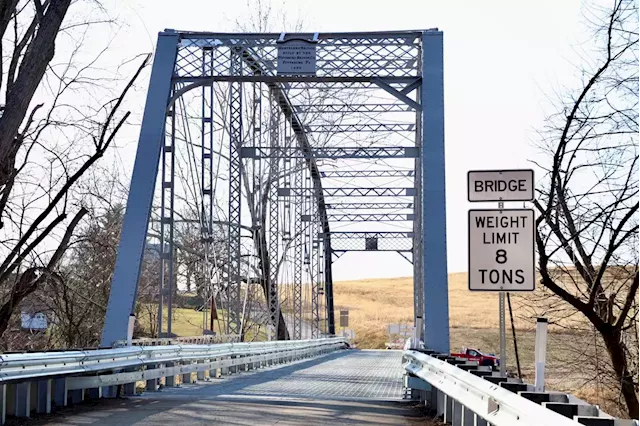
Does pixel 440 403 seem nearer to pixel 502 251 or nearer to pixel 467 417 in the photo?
pixel 467 417

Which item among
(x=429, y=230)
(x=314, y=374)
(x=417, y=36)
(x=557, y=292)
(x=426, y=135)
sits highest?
(x=417, y=36)

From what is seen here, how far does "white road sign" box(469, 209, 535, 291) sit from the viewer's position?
938 cm

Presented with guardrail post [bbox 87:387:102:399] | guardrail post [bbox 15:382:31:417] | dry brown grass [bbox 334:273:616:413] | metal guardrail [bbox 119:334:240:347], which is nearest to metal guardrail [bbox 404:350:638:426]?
guardrail post [bbox 87:387:102:399]

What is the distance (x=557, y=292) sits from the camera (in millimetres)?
17094

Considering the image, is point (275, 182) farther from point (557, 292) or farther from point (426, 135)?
point (557, 292)

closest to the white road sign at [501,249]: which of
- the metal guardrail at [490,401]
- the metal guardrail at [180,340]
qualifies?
the metal guardrail at [490,401]

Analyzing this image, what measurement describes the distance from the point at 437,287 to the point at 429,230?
1.19m

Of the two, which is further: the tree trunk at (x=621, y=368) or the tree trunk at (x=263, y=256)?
the tree trunk at (x=263, y=256)

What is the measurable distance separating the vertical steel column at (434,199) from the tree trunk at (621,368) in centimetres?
267

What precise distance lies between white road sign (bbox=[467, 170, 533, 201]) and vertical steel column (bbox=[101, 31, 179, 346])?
7.56m

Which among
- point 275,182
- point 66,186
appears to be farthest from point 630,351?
point 275,182

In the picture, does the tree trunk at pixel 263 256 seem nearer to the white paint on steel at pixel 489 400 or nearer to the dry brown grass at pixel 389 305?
the white paint on steel at pixel 489 400

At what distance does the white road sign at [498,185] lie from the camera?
9.81 m

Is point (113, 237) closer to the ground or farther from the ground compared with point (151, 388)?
farther from the ground
